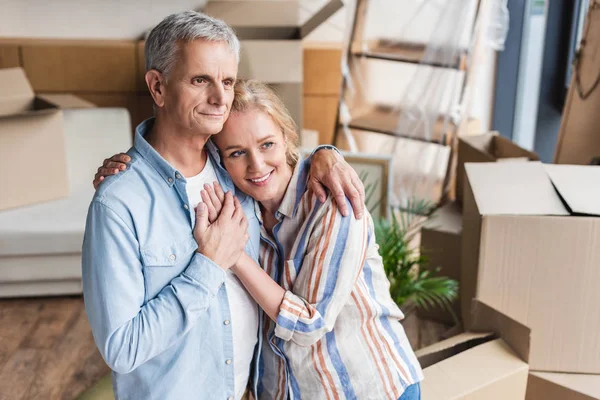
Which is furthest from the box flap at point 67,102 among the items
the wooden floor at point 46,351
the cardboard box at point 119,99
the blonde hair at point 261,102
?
the blonde hair at point 261,102

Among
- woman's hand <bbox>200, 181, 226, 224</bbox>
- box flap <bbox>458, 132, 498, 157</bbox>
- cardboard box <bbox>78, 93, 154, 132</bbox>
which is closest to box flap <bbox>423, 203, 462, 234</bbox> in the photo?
box flap <bbox>458, 132, 498, 157</bbox>

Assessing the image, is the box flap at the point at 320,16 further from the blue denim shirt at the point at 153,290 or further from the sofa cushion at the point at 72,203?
the blue denim shirt at the point at 153,290

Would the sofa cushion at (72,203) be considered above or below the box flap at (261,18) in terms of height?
below

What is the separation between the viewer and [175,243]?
1141mm

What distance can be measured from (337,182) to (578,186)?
77 centimetres

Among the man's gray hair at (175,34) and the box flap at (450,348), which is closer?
the man's gray hair at (175,34)

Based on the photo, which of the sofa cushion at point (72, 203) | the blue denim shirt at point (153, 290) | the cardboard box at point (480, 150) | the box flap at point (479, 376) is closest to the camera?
the blue denim shirt at point (153, 290)

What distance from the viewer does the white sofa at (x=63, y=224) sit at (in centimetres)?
275

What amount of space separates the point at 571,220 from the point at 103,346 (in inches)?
42.0

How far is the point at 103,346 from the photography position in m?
1.06

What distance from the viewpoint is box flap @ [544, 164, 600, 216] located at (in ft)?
4.93

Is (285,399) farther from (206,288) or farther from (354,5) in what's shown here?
(354,5)

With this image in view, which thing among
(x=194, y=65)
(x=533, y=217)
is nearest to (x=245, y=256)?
(x=194, y=65)

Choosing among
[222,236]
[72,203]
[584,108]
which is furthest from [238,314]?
[72,203]
